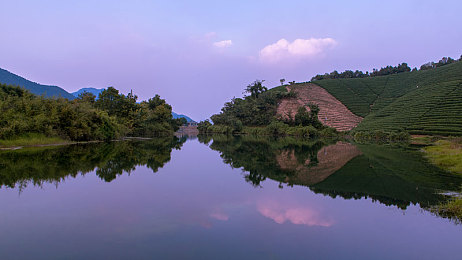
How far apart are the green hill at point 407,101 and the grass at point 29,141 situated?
171ft

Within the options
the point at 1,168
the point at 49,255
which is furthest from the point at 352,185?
the point at 1,168

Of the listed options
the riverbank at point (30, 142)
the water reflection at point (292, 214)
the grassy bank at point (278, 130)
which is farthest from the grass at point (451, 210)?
the grassy bank at point (278, 130)

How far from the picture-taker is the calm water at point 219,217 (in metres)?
5.41

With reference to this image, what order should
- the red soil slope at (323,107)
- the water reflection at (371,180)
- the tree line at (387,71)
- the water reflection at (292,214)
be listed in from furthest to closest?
the tree line at (387,71) → the red soil slope at (323,107) → the water reflection at (371,180) → the water reflection at (292,214)

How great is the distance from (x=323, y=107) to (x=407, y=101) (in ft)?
74.3

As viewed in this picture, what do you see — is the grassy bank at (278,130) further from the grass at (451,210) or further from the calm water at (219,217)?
the grass at (451,210)

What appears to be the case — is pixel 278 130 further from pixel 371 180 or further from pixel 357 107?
pixel 371 180

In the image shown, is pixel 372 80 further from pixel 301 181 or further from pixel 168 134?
pixel 301 181

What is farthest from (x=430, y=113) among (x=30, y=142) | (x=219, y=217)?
(x=30, y=142)

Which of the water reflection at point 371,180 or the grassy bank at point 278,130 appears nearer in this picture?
the water reflection at point 371,180

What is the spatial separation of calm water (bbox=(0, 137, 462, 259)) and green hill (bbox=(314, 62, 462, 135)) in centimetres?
3987

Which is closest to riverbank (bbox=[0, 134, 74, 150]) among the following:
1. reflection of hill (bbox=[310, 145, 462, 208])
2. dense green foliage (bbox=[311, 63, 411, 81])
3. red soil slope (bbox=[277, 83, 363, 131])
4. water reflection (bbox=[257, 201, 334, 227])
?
water reflection (bbox=[257, 201, 334, 227])

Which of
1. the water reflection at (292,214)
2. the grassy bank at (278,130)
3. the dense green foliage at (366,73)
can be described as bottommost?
the water reflection at (292,214)

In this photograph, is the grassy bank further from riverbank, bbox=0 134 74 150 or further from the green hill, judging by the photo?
riverbank, bbox=0 134 74 150
